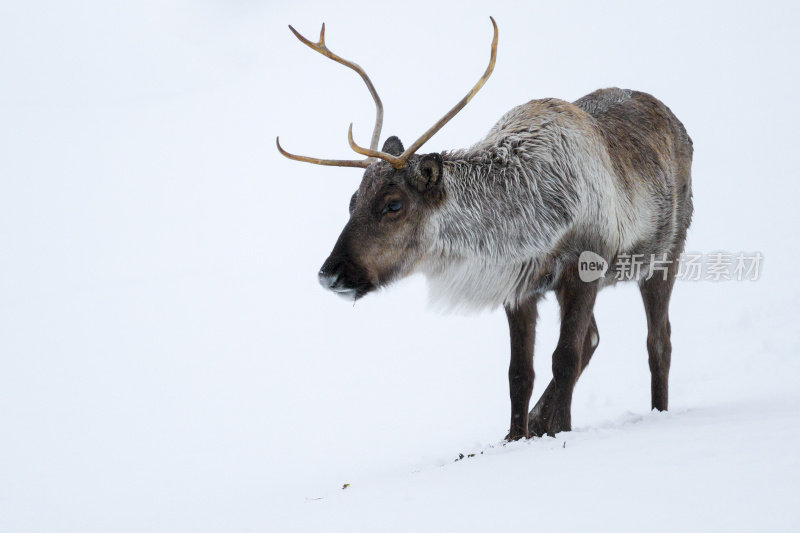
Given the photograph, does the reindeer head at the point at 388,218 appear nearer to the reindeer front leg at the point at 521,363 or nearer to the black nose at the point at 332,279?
the black nose at the point at 332,279

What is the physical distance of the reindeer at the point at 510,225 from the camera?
5.66 metres

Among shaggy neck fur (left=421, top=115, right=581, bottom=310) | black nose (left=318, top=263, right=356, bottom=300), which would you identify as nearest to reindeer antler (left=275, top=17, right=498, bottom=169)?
shaggy neck fur (left=421, top=115, right=581, bottom=310)

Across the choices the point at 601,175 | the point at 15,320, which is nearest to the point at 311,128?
the point at 15,320

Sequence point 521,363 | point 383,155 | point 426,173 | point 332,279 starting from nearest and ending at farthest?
point 332,279, point 383,155, point 426,173, point 521,363

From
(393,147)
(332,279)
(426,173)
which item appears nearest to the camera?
(332,279)

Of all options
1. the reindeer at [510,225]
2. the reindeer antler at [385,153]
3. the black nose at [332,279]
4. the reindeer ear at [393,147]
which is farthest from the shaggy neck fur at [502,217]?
the black nose at [332,279]

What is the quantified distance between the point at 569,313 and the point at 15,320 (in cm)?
1365

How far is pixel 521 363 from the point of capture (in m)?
6.19

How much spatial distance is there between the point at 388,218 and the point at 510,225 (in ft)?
2.64

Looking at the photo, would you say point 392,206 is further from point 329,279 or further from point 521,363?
point 521,363

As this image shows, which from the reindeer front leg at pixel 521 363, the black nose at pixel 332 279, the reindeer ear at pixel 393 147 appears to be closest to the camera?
the black nose at pixel 332 279

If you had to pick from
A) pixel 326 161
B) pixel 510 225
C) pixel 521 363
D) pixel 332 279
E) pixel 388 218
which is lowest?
pixel 521 363

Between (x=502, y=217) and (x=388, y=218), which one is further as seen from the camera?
(x=502, y=217)

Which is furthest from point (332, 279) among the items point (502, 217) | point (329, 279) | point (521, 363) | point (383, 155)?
point (521, 363)
